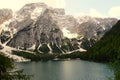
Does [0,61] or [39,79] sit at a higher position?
[0,61]

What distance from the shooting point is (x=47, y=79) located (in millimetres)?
140625

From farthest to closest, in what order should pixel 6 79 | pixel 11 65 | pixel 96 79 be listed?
pixel 96 79, pixel 11 65, pixel 6 79

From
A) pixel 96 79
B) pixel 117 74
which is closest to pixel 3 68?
pixel 117 74

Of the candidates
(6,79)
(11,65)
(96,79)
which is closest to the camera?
(6,79)

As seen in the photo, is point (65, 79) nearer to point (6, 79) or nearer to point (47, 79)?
point (47, 79)

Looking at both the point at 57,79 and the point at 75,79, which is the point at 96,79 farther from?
the point at 57,79

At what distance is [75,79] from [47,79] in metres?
12.5

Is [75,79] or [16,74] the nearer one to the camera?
[16,74]

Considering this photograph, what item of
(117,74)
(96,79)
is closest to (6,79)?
(117,74)

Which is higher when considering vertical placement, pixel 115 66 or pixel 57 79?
pixel 115 66

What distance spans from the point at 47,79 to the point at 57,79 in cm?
431

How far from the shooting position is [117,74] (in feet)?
87.8

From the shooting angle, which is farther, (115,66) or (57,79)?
(57,79)

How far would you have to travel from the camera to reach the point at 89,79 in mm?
134500
